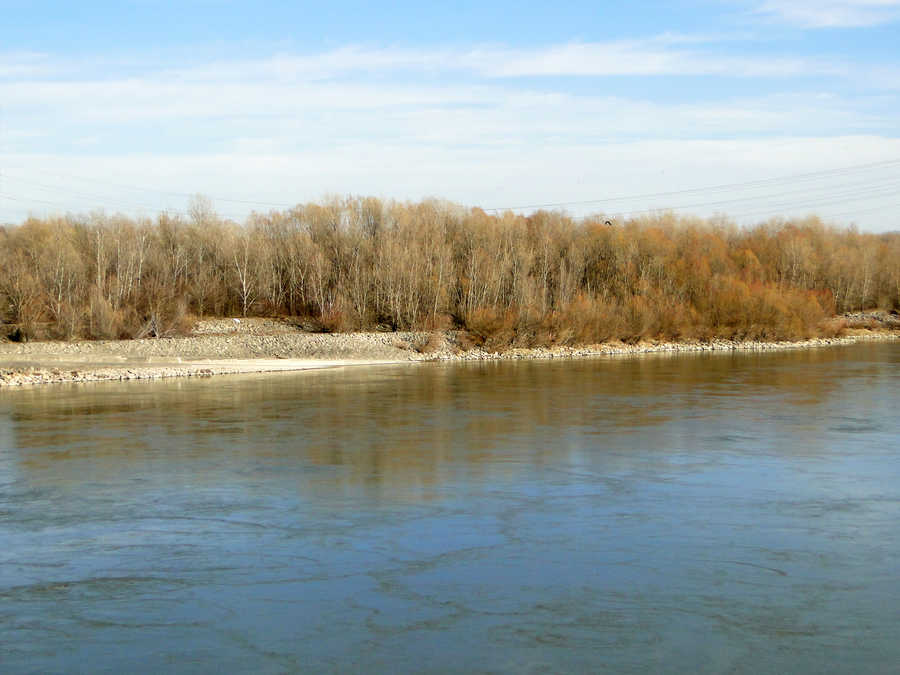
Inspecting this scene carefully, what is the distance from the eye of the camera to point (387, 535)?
10258mm

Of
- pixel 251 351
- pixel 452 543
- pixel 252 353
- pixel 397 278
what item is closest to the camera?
pixel 452 543

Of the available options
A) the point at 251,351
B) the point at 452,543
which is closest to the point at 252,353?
the point at 251,351

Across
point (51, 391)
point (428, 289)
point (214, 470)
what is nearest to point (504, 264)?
point (428, 289)

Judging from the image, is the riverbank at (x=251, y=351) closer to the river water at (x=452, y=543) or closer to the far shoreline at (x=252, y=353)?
the far shoreline at (x=252, y=353)

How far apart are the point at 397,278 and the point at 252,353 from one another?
1053cm

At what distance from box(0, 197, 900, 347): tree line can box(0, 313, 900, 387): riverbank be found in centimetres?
145

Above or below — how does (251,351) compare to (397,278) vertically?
below

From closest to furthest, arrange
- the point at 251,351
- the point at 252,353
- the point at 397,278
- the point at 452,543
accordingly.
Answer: the point at 452,543 < the point at 252,353 < the point at 251,351 < the point at 397,278

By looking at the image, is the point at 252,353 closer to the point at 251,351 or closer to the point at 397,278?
the point at 251,351

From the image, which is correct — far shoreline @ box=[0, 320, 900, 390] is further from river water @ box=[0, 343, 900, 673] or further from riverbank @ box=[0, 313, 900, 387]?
river water @ box=[0, 343, 900, 673]

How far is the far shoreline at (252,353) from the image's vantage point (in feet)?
109

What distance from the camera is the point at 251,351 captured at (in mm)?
43062

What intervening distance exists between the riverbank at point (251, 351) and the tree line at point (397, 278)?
1.45m

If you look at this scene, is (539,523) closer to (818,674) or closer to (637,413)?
(818,674)
